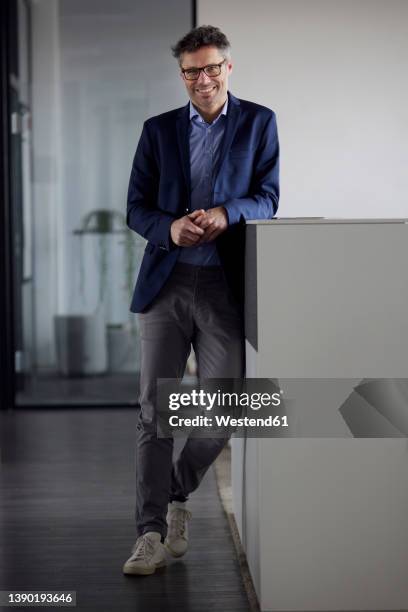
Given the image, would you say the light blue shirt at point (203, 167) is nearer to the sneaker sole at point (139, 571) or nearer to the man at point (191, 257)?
the man at point (191, 257)

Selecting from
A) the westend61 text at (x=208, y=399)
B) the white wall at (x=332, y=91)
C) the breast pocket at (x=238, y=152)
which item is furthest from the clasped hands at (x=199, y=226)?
the white wall at (x=332, y=91)

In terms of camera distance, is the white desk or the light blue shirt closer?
the white desk

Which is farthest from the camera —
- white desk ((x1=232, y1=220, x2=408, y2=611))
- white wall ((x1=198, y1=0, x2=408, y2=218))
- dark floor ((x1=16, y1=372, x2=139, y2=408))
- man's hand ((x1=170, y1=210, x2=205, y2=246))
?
dark floor ((x1=16, y1=372, x2=139, y2=408))

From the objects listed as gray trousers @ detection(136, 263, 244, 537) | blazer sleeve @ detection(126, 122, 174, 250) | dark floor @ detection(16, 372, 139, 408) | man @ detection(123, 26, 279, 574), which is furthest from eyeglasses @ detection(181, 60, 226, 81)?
dark floor @ detection(16, 372, 139, 408)

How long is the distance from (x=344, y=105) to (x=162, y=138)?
2.48 metres

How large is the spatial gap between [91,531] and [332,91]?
2.86 meters

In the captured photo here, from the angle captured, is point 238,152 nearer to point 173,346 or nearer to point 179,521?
point 173,346

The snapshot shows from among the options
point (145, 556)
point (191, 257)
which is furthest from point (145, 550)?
point (191, 257)

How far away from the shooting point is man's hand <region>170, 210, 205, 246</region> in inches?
104

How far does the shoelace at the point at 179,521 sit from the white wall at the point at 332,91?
2330 millimetres

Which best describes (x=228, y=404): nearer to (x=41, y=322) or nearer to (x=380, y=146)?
(x=380, y=146)

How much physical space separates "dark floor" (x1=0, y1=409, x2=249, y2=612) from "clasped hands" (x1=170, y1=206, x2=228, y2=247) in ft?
3.30

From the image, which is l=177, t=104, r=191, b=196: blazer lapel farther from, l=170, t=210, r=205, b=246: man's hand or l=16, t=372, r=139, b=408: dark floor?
l=16, t=372, r=139, b=408: dark floor

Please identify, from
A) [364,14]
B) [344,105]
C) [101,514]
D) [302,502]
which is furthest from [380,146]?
[302,502]
